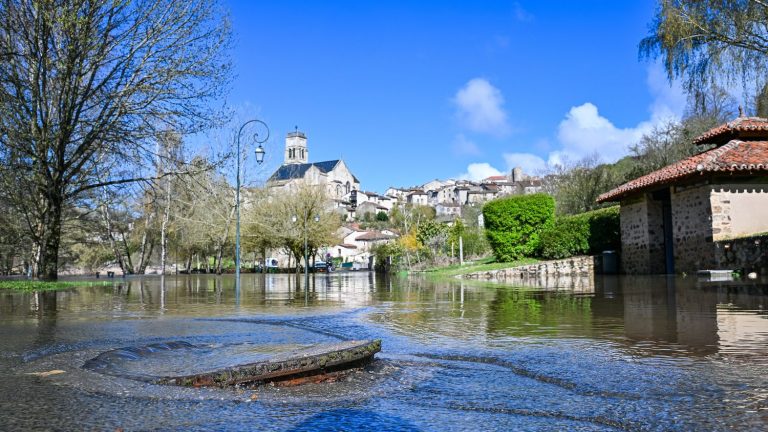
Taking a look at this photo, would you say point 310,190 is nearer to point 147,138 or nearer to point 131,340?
point 147,138

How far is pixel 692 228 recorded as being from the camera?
68.4 ft

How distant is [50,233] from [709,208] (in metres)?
21.0

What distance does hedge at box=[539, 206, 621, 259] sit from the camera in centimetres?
2752

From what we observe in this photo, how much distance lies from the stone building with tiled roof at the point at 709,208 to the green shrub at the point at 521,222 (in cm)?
512

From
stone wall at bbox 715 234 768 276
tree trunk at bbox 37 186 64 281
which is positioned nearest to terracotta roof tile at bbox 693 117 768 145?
stone wall at bbox 715 234 768 276

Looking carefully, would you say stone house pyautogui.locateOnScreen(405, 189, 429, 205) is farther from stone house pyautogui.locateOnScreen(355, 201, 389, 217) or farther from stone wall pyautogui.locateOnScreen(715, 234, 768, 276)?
stone wall pyautogui.locateOnScreen(715, 234, 768, 276)

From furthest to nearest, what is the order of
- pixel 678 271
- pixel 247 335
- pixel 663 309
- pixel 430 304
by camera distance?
pixel 678 271
pixel 430 304
pixel 663 309
pixel 247 335

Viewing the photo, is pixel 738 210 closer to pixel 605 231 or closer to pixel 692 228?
pixel 692 228

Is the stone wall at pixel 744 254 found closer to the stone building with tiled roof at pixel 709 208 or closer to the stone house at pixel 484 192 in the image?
the stone building with tiled roof at pixel 709 208

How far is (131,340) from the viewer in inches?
251

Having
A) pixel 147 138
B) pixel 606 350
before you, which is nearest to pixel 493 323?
pixel 606 350

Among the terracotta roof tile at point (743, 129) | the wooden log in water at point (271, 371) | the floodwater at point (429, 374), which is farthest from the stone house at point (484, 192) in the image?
the wooden log in water at point (271, 371)

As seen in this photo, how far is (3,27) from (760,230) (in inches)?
933

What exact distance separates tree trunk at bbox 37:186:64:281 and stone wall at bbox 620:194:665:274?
21.1 m
